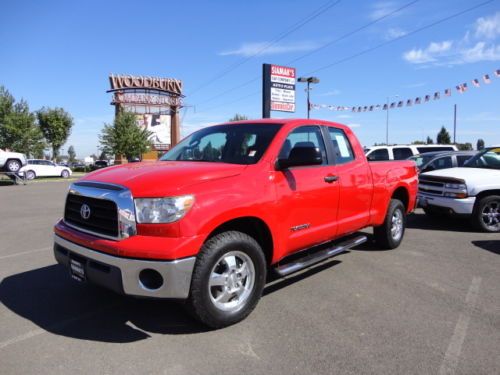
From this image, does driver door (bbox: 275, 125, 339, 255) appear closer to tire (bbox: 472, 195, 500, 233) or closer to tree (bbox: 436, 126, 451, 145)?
tire (bbox: 472, 195, 500, 233)

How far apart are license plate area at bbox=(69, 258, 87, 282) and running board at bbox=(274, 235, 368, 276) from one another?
182cm

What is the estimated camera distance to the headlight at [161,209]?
127 inches

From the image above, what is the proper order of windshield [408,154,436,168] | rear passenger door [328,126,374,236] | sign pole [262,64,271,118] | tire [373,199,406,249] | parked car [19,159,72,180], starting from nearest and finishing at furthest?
rear passenger door [328,126,374,236] < tire [373,199,406,249] < windshield [408,154,436,168] < sign pole [262,64,271,118] < parked car [19,159,72,180]

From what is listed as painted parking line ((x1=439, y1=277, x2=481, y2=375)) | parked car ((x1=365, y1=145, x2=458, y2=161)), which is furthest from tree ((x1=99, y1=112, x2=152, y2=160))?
painted parking line ((x1=439, y1=277, x2=481, y2=375))

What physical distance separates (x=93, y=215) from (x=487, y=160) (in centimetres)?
836

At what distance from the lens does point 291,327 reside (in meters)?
3.63

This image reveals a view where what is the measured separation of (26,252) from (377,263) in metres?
5.44

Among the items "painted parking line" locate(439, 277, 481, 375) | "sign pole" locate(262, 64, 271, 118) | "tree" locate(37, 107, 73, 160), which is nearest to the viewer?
"painted parking line" locate(439, 277, 481, 375)

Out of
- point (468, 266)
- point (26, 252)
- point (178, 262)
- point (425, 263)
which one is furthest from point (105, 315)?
point (468, 266)

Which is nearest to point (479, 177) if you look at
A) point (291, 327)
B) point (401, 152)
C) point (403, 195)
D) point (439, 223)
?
point (439, 223)

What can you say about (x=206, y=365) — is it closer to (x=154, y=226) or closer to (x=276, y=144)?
(x=154, y=226)

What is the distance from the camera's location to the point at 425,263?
18.7 feet

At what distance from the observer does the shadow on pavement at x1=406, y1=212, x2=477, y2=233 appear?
8.31 m

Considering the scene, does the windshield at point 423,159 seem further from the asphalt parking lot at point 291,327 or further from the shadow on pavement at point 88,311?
the shadow on pavement at point 88,311
